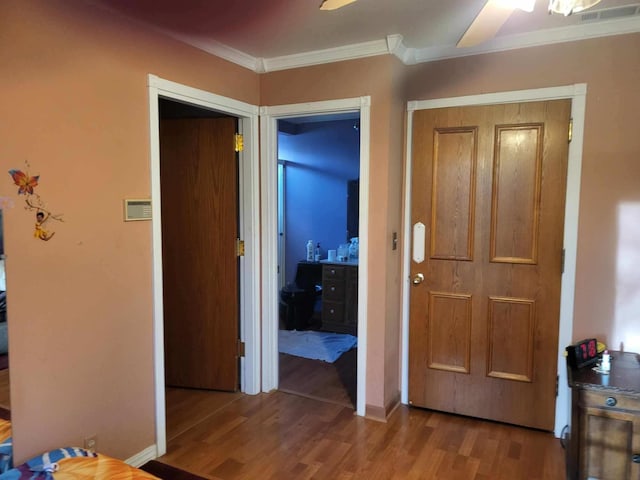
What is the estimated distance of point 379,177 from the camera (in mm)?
2740

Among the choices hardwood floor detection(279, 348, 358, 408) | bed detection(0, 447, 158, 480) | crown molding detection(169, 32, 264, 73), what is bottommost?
hardwood floor detection(279, 348, 358, 408)

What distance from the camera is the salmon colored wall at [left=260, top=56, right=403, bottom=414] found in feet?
8.91

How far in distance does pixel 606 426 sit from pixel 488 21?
1844mm

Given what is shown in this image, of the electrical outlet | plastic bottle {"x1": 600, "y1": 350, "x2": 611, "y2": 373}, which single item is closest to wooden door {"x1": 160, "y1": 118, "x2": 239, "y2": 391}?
the electrical outlet

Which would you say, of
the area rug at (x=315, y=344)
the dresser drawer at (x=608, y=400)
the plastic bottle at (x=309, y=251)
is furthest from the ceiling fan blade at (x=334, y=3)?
the plastic bottle at (x=309, y=251)

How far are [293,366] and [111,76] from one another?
8.78 feet

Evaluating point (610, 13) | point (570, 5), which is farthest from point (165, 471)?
point (610, 13)

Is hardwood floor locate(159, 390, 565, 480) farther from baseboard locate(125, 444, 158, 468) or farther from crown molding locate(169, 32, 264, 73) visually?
crown molding locate(169, 32, 264, 73)

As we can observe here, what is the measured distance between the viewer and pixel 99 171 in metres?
2.04

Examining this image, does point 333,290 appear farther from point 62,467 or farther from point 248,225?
point 62,467

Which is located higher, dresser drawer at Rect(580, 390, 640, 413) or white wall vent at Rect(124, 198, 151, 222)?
white wall vent at Rect(124, 198, 151, 222)

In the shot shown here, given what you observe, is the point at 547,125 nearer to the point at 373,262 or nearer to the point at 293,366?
the point at 373,262

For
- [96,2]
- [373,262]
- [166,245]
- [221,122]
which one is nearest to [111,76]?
[96,2]

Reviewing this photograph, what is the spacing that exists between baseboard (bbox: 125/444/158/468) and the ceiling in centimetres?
220
